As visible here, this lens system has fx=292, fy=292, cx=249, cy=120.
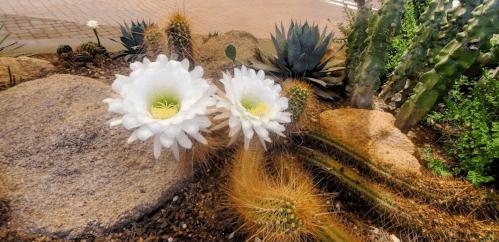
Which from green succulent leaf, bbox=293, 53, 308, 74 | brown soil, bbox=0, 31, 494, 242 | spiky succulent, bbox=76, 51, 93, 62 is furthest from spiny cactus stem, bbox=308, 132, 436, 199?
spiky succulent, bbox=76, 51, 93, 62

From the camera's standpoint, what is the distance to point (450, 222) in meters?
0.96

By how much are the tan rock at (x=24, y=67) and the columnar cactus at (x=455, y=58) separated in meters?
1.96

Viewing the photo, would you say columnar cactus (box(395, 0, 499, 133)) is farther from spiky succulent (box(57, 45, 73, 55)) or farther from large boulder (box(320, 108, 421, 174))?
spiky succulent (box(57, 45, 73, 55))

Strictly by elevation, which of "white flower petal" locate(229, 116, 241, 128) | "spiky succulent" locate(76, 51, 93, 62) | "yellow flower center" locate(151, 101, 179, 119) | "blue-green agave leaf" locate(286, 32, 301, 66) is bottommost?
"spiky succulent" locate(76, 51, 93, 62)

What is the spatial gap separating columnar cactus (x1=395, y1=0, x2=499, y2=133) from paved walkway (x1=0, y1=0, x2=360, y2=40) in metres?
1.02

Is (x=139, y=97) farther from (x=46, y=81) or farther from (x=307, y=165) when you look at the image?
(x=46, y=81)

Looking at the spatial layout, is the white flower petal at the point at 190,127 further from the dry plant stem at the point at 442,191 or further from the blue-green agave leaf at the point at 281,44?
the blue-green agave leaf at the point at 281,44

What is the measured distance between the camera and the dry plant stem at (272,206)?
86cm

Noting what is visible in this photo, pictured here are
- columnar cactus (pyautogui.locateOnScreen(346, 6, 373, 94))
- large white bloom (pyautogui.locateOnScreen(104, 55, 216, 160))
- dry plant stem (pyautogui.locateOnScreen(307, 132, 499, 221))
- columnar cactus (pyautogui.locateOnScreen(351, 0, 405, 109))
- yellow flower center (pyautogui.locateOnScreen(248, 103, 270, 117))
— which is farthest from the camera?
columnar cactus (pyautogui.locateOnScreen(346, 6, 373, 94))

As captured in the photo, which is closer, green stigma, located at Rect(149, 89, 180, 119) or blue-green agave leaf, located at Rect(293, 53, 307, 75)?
green stigma, located at Rect(149, 89, 180, 119)

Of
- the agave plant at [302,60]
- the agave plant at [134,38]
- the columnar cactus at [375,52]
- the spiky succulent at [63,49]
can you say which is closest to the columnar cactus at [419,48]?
the columnar cactus at [375,52]

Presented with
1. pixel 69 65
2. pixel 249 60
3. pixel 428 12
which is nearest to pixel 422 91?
pixel 428 12

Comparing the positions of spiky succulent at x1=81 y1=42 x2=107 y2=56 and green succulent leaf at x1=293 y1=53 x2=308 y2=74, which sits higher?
green succulent leaf at x1=293 y1=53 x2=308 y2=74

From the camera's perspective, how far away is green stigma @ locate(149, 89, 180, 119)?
24.8 inches
